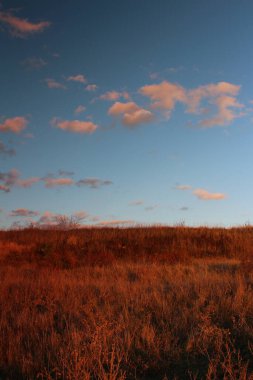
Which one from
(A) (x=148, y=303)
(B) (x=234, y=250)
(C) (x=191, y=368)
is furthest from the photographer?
(B) (x=234, y=250)

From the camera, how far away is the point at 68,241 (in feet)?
75.9

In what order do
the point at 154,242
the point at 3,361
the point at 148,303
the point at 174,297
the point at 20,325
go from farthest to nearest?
the point at 154,242 → the point at 174,297 → the point at 148,303 → the point at 20,325 → the point at 3,361

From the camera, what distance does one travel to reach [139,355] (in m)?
5.75

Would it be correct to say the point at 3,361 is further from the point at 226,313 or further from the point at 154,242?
the point at 154,242

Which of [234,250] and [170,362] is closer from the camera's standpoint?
[170,362]

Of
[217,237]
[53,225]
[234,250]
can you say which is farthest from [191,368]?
[53,225]

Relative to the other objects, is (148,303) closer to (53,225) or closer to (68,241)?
(68,241)

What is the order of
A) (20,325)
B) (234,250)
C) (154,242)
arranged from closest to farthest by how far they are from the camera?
(20,325), (234,250), (154,242)

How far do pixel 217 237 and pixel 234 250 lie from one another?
2.52 meters

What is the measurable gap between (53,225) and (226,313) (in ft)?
77.2

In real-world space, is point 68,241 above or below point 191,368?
above

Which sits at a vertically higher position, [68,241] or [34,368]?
[68,241]

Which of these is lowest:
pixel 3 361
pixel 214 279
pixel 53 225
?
pixel 3 361

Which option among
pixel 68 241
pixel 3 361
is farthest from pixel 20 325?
pixel 68 241
